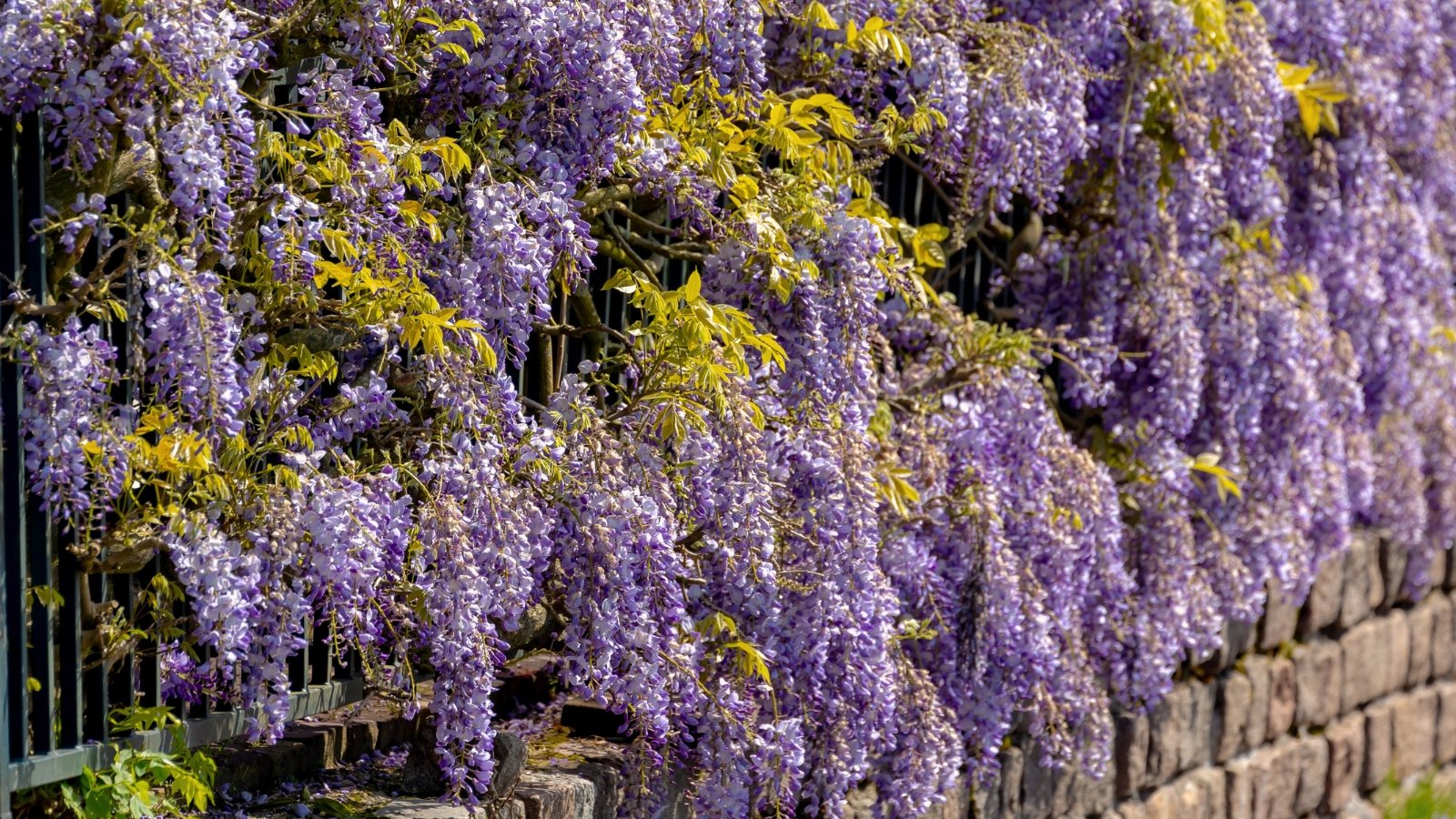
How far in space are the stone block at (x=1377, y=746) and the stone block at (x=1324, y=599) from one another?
0.64m

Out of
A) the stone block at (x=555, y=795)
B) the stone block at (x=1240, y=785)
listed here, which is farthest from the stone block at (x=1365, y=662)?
the stone block at (x=555, y=795)

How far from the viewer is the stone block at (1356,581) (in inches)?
236

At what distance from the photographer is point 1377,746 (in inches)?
254

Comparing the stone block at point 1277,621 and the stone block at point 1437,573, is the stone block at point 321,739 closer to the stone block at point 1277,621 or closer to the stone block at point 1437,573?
the stone block at point 1277,621

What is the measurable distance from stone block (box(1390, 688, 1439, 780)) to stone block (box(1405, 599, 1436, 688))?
65 millimetres

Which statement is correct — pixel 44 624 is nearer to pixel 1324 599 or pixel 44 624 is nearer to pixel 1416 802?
pixel 1324 599

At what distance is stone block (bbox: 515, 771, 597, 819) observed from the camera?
298 centimetres

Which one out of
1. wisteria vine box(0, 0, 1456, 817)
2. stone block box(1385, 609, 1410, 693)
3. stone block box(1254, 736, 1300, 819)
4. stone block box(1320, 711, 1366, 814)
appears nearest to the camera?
wisteria vine box(0, 0, 1456, 817)

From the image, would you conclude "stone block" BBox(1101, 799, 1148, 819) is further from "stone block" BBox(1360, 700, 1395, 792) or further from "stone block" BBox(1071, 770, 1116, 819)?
"stone block" BBox(1360, 700, 1395, 792)

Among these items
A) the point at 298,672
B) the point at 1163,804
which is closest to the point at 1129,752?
the point at 1163,804

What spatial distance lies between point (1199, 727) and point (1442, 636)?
7.33 ft

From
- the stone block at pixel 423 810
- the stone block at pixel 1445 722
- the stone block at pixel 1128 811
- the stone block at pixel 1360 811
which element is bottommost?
the stone block at pixel 1360 811

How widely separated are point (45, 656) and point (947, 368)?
2177 millimetres

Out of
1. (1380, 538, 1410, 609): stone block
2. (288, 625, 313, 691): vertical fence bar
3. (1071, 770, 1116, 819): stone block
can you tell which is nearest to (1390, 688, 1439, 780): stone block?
(1380, 538, 1410, 609): stone block
